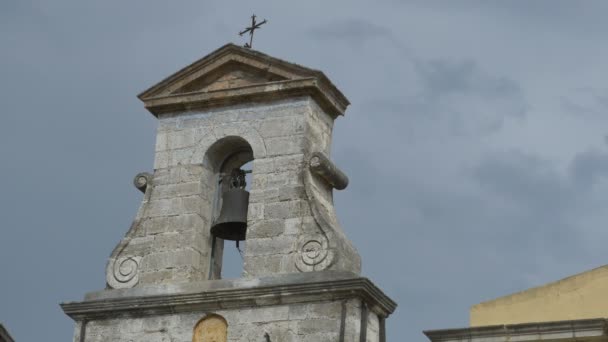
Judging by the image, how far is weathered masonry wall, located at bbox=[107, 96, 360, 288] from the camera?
19.1 meters

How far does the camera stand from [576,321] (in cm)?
1777

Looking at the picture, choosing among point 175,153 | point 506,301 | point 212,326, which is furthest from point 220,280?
point 506,301

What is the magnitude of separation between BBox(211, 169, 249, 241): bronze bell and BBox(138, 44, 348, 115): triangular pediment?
116 cm

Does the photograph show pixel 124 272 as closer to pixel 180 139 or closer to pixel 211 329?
pixel 211 329

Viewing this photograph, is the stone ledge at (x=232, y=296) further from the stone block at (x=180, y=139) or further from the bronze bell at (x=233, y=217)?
the stone block at (x=180, y=139)

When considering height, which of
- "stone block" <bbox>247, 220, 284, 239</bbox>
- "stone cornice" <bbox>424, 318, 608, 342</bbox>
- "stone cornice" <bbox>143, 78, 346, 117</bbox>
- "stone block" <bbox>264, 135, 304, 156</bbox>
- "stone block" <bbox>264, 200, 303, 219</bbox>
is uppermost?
"stone cornice" <bbox>143, 78, 346, 117</bbox>

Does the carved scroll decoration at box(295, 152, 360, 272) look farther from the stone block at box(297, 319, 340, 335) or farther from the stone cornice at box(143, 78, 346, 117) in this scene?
the stone cornice at box(143, 78, 346, 117)

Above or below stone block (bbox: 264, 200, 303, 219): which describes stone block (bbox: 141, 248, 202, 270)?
below

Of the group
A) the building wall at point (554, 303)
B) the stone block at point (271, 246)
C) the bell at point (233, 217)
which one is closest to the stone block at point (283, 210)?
the stone block at point (271, 246)

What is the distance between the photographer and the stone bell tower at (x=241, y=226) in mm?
18703

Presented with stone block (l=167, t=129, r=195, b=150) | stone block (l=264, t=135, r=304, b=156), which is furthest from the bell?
stone block (l=167, t=129, r=195, b=150)

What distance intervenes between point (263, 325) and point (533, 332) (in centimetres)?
307

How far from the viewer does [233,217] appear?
19922mm

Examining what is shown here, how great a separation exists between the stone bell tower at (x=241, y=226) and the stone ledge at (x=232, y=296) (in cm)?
1
